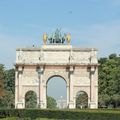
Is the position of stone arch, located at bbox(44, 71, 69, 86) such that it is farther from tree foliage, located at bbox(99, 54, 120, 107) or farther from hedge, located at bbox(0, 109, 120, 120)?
hedge, located at bbox(0, 109, 120, 120)

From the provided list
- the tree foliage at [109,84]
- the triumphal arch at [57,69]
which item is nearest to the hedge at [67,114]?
the triumphal arch at [57,69]

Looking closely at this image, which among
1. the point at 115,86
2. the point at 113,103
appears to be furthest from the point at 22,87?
the point at 113,103

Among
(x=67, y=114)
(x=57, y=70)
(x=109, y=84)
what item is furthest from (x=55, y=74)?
(x=67, y=114)

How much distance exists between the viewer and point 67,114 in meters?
47.4

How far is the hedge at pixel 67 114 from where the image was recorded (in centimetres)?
4406

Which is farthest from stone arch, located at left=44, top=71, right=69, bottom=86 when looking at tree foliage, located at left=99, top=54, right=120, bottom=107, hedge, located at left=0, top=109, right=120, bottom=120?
hedge, located at left=0, top=109, right=120, bottom=120

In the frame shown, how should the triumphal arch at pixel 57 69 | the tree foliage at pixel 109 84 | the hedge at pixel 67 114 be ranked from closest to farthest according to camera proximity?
the hedge at pixel 67 114, the triumphal arch at pixel 57 69, the tree foliage at pixel 109 84

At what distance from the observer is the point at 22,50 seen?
68500mm

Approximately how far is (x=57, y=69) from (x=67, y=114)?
21809 mm

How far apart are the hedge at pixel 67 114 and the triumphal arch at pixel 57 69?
55.8 feet

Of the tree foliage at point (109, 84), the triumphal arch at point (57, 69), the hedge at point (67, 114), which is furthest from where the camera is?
the tree foliage at point (109, 84)

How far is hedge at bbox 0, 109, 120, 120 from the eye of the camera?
4406 centimetres

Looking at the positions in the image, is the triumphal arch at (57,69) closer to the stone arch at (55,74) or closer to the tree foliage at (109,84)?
the stone arch at (55,74)

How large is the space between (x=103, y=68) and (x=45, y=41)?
65.3 feet
